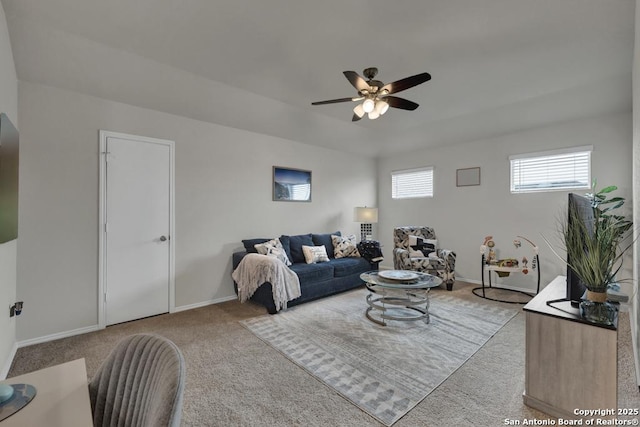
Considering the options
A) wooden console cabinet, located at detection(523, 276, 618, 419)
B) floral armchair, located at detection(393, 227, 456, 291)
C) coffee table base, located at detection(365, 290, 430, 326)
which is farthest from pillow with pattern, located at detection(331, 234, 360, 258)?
wooden console cabinet, located at detection(523, 276, 618, 419)

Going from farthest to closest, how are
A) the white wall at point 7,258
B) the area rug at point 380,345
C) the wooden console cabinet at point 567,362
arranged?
the white wall at point 7,258
the area rug at point 380,345
the wooden console cabinet at point 567,362

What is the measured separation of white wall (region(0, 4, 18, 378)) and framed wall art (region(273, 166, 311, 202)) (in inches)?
118

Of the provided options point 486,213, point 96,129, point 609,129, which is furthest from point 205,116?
point 609,129

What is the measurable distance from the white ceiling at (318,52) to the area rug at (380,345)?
278 centimetres

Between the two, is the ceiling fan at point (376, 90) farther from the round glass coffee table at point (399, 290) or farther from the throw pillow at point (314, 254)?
the throw pillow at point (314, 254)

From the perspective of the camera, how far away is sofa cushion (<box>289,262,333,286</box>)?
390 centimetres

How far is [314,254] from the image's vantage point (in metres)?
4.49

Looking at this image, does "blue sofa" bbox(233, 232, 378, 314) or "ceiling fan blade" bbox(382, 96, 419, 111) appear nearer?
"ceiling fan blade" bbox(382, 96, 419, 111)

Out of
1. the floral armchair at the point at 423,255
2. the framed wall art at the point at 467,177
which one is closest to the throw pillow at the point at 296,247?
the floral armchair at the point at 423,255

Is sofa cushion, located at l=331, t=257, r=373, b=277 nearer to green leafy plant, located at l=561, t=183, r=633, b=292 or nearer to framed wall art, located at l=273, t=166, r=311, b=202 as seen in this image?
framed wall art, located at l=273, t=166, r=311, b=202

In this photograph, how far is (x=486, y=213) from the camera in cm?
495

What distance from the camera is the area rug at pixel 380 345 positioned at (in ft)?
6.78

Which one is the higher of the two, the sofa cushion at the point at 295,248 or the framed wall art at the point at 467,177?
the framed wall art at the point at 467,177

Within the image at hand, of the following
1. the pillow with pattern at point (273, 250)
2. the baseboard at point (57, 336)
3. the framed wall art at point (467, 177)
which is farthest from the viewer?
the framed wall art at point (467, 177)
